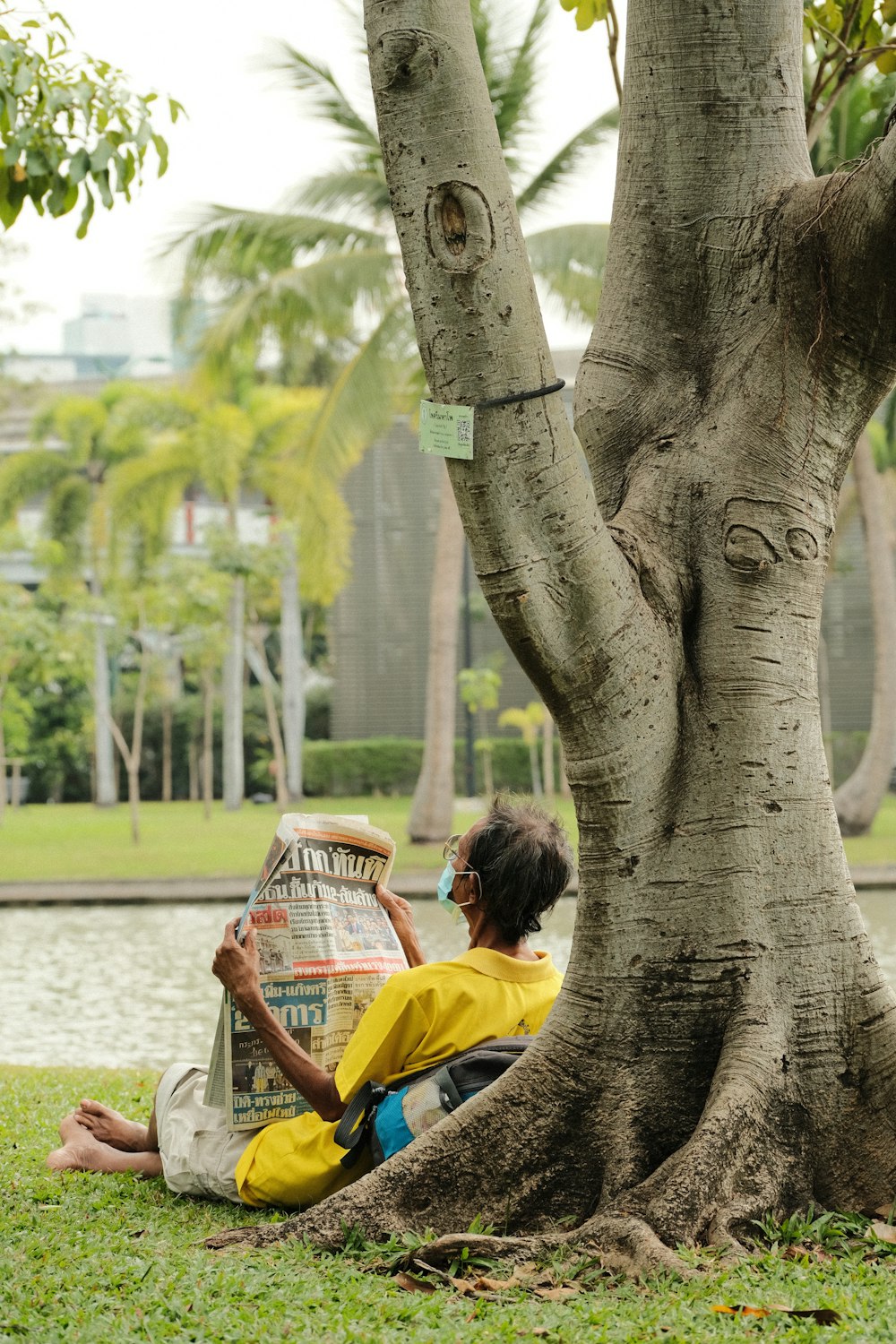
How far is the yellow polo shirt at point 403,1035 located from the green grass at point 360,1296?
23cm

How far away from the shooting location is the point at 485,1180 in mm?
2971

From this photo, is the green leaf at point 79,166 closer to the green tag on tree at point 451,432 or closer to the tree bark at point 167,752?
the green tag on tree at point 451,432

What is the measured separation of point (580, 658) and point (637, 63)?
172 cm

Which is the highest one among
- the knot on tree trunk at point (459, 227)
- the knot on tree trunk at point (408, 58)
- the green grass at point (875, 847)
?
the knot on tree trunk at point (408, 58)

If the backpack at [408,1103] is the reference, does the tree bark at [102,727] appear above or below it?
above

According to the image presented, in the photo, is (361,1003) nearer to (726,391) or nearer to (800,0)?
(726,391)

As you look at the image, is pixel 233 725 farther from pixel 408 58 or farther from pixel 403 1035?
pixel 408 58

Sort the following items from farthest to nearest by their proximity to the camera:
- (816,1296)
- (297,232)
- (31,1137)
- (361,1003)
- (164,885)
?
(297,232), (164,885), (31,1137), (361,1003), (816,1296)

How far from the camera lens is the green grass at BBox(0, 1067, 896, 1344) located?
7.74ft

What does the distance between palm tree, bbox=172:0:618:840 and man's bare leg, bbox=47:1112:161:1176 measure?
14333mm

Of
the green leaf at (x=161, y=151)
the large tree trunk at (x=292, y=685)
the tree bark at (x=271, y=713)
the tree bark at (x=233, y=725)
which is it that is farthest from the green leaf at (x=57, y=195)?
the large tree trunk at (x=292, y=685)

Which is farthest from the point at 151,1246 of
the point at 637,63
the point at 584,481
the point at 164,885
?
the point at 164,885

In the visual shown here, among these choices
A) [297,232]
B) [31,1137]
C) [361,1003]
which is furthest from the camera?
[297,232]

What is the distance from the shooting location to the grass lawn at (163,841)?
18.5 meters
